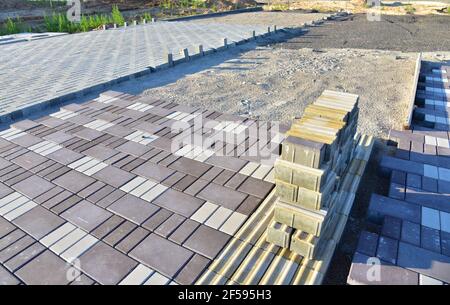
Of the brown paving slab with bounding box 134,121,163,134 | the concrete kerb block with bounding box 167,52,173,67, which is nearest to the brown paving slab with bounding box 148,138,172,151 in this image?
the brown paving slab with bounding box 134,121,163,134

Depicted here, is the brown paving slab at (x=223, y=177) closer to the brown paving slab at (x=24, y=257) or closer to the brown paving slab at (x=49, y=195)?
the brown paving slab at (x=49, y=195)

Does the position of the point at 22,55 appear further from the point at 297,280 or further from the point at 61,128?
the point at 297,280

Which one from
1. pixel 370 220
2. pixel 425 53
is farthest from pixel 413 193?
pixel 425 53

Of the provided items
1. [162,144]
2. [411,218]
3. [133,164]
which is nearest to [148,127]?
[162,144]

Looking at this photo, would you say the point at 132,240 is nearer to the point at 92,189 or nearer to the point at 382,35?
Answer: the point at 92,189

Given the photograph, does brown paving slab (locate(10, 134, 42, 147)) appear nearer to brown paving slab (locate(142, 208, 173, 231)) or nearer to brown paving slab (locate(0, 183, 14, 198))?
brown paving slab (locate(0, 183, 14, 198))

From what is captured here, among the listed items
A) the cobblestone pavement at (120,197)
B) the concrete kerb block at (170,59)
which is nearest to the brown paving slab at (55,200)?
the cobblestone pavement at (120,197)
